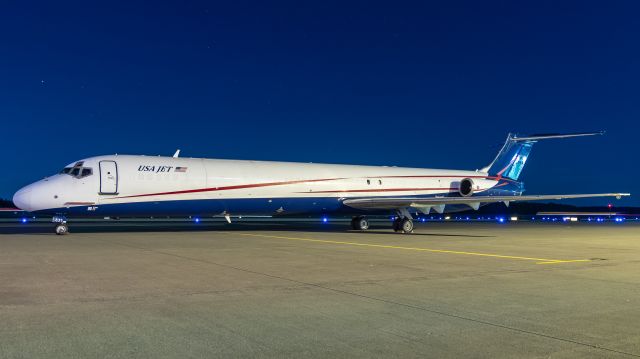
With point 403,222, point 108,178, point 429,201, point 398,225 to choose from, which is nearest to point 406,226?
point 403,222

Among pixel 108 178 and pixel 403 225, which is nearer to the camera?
pixel 108 178

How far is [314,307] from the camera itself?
6.86m

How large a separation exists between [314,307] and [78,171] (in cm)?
1666

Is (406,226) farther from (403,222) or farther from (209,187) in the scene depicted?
(209,187)

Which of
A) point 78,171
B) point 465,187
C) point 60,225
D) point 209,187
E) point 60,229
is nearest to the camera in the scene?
point 60,229

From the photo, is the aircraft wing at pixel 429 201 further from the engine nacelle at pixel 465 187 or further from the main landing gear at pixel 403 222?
the engine nacelle at pixel 465 187

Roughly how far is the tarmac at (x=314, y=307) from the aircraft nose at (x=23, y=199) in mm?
7719

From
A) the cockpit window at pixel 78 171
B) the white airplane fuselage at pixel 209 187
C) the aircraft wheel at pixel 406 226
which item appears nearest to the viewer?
the white airplane fuselage at pixel 209 187

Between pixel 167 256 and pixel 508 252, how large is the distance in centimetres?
892

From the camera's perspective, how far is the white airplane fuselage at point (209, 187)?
20.4 metres

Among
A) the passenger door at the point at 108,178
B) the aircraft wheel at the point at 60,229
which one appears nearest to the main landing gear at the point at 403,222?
the passenger door at the point at 108,178

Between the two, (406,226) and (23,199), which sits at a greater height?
(23,199)

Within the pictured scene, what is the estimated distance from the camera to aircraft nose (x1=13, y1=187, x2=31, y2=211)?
64.0 feet

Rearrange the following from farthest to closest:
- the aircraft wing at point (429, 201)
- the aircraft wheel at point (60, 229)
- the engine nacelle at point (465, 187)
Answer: the engine nacelle at point (465, 187) → the aircraft wing at point (429, 201) → the aircraft wheel at point (60, 229)
